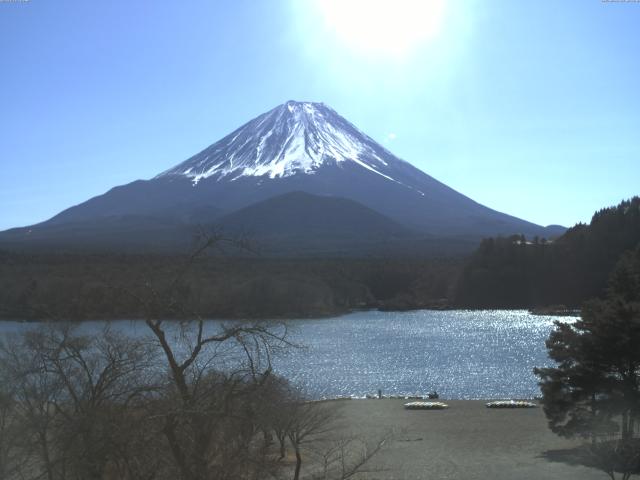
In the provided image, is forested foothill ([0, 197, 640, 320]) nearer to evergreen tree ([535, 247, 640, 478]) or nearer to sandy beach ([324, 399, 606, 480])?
sandy beach ([324, 399, 606, 480])

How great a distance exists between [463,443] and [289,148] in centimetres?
11796

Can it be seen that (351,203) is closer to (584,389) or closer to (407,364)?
(407,364)

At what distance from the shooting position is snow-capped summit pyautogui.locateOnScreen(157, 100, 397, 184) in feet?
431

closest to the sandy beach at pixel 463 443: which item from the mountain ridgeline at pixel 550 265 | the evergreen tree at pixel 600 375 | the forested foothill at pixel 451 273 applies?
the evergreen tree at pixel 600 375

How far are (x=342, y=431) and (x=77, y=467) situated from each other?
514 inches

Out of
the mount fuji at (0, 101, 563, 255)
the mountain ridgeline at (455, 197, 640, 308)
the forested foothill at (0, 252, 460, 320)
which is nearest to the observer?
the forested foothill at (0, 252, 460, 320)

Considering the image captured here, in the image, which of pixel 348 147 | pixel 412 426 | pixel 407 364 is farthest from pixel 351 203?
pixel 412 426

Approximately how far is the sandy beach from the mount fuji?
201ft

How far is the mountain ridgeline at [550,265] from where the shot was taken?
63.2 meters

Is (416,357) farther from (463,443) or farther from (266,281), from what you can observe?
(463,443)

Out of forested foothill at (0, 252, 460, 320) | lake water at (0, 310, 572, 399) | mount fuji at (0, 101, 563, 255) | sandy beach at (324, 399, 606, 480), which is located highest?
mount fuji at (0, 101, 563, 255)

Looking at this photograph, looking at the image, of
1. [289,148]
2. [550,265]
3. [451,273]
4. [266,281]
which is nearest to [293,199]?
[289,148]

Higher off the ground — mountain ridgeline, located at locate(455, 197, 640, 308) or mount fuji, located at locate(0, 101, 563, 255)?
mount fuji, located at locate(0, 101, 563, 255)


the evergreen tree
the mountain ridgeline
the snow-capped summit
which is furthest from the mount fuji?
the evergreen tree
